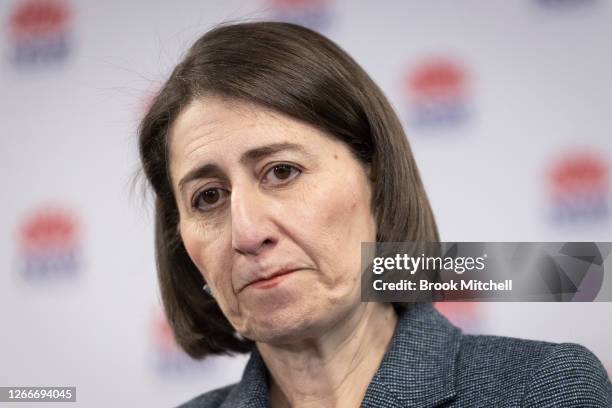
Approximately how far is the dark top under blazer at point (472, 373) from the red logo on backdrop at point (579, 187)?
428mm

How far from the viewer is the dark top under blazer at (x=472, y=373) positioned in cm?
91

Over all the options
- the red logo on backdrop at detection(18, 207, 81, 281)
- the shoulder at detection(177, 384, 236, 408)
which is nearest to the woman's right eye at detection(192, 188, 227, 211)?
the shoulder at detection(177, 384, 236, 408)

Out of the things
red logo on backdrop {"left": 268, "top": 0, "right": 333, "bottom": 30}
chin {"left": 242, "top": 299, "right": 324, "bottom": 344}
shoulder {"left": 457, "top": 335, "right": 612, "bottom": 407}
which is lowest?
shoulder {"left": 457, "top": 335, "right": 612, "bottom": 407}

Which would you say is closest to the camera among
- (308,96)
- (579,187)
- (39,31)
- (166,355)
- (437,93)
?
(308,96)

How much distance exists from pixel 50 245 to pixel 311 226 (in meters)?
0.94

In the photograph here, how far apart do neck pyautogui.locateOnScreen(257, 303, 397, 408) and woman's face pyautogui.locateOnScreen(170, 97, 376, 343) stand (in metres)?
0.03

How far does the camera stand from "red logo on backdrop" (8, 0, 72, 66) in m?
1.78

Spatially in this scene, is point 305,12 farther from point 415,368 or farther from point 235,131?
point 415,368

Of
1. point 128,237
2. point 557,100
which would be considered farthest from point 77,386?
point 557,100

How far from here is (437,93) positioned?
158 cm

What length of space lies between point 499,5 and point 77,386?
1.15 metres

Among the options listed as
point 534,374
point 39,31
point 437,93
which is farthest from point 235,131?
point 39,31

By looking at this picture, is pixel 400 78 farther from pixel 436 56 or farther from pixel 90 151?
pixel 90 151

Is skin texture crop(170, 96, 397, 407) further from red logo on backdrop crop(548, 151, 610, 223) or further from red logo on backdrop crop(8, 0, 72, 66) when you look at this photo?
red logo on backdrop crop(8, 0, 72, 66)
